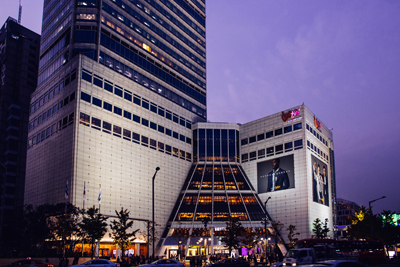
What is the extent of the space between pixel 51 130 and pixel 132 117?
17.8 m

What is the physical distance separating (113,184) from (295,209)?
44.6 metres

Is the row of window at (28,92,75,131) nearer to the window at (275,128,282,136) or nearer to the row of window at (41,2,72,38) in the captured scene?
the row of window at (41,2,72,38)

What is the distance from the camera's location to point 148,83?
9388cm

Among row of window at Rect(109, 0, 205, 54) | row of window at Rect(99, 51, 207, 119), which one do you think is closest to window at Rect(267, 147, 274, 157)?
row of window at Rect(99, 51, 207, 119)

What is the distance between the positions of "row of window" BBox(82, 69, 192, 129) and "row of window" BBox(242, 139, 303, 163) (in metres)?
18.8

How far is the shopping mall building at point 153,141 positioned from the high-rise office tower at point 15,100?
34.0 m

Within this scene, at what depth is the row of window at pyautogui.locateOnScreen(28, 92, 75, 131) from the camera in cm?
7700

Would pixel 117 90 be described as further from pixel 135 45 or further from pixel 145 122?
pixel 135 45

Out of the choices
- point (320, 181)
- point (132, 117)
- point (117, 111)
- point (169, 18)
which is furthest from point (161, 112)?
point (320, 181)

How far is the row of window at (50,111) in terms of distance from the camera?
77000mm

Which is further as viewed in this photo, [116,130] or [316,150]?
[316,150]

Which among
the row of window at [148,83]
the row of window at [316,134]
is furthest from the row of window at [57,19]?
the row of window at [316,134]

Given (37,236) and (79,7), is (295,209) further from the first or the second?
(79,7)

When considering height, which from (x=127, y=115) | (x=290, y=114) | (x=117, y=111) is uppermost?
(x=290, y=114)
